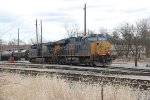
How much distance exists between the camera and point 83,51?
3628 centimetres

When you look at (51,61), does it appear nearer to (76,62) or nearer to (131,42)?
(76,62)

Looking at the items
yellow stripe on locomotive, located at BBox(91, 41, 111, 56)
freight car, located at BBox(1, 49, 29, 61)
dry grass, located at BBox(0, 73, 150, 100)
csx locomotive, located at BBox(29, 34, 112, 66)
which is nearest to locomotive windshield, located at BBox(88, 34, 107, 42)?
csx locomotive, located at BBox(29, 34, 112, 66)

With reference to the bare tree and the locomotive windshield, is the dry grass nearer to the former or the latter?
the locomotive windshield

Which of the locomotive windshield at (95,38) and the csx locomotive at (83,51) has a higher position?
the locomotive windshield at (95,38)

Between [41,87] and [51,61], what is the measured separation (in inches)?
1157

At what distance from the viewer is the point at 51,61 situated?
1681 inches

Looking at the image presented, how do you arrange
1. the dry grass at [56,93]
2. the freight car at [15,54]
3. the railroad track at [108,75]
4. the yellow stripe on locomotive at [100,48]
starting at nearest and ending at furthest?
1. the dry grass at [56,93]
2. the railroad track at [108,75]
3. the yellow stripe on locomotive at [100,48]
4. the freight car at [15,54]

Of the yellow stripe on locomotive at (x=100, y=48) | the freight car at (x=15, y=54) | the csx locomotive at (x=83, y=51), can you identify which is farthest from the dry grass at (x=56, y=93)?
the freight car at (x=15, y=54)

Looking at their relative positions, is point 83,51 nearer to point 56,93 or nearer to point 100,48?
point 100,48

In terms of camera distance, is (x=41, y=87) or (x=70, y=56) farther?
(x=70, y=56)

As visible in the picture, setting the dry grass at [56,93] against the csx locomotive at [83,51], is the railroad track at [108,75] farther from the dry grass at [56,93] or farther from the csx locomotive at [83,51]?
the csx locomotive at [83,51]

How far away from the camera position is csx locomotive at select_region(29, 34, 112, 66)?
3522 cm

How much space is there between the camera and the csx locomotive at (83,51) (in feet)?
116

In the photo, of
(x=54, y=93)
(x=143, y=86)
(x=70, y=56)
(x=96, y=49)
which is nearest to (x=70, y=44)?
(x=70, y=56)
